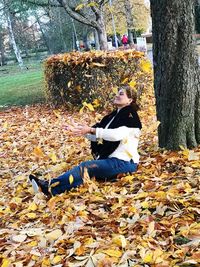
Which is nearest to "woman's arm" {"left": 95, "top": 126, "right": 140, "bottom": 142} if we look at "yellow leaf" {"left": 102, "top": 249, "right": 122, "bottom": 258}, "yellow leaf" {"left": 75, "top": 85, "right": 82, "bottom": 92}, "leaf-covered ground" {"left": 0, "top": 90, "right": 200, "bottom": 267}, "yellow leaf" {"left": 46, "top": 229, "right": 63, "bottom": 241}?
"leaf-covered ground" {"left": 0, "top": 90, "right": 200, "bottom": 267}

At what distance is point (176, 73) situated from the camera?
4.83 m

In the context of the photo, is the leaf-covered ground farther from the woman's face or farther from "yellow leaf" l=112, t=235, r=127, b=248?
the woman's face

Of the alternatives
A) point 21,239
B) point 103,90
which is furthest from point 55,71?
point 21,239

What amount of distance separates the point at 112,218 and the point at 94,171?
945 mm

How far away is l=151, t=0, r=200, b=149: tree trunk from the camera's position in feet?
15.4

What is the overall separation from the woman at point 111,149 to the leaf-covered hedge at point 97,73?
15.8 ft

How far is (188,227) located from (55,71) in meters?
8.13

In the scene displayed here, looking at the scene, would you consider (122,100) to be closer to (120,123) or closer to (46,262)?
(120,123)

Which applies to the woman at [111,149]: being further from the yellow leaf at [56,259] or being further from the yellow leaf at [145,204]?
the yellow leaf at [56,259]

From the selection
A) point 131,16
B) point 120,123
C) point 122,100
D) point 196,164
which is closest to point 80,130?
point 120,123

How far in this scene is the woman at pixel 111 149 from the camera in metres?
4.31

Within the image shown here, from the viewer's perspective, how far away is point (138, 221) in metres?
3.37

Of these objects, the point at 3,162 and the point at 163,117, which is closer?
the point at 163,117

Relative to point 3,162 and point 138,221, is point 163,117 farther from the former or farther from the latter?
point 3,162
